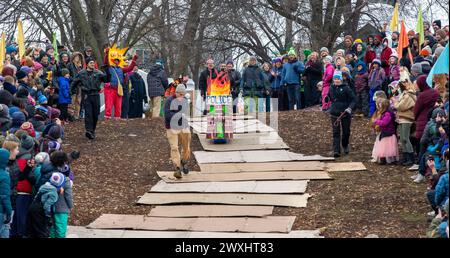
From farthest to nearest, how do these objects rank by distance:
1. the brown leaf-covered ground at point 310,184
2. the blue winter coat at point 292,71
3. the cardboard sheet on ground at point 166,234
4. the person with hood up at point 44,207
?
the blue winter coat at point 292,71 < the brown leaf-covered ground at point 310,184 < the cardboard sheet on ground at point 166,234 < the person with hood up at point 44,207

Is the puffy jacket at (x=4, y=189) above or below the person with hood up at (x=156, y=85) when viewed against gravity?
below

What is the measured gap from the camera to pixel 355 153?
18625 mm

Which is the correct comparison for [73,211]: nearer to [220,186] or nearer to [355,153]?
[220,186]

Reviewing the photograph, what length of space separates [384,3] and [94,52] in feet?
32.5

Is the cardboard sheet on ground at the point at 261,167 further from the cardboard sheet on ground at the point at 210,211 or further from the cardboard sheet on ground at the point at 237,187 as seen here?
the cardboard sheet on ground at the point at 210,211

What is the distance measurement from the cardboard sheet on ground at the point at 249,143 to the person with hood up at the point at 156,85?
344 cm

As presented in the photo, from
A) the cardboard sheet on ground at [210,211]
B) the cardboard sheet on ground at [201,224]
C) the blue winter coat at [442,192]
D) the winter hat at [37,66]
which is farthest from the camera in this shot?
the winter hat at [37,66]

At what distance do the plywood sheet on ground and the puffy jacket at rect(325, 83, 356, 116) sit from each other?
1.16 m

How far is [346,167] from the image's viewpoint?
1730 cm

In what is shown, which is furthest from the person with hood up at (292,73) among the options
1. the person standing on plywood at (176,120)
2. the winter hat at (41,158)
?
the winter hat at (41,158)

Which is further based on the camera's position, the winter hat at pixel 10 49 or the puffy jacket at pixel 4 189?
the winter hat at pixel 10 49

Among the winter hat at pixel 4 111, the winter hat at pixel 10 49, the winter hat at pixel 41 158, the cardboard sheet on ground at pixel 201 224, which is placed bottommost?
the cardboard sheet on ground at pixel 201 224

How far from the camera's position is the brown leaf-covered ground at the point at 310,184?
1363 cm
